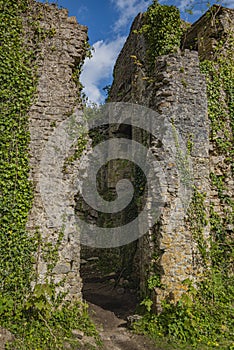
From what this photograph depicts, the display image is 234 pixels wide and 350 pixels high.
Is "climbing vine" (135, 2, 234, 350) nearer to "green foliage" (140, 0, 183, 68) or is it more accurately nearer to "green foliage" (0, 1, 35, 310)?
"green foliage" (140, 0, 183, 68)

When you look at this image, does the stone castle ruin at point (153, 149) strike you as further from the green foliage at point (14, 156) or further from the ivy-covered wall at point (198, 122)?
the green foliage at point (14, 156)

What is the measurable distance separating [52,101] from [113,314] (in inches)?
193

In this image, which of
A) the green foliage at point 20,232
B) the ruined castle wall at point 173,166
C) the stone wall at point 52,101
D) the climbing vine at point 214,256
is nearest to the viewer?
the green foliage at point 20,232

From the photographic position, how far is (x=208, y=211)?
24.8 ft

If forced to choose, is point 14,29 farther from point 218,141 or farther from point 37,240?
point 218,141

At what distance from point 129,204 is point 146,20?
571cm

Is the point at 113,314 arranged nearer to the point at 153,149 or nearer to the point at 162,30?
the point at 153,149

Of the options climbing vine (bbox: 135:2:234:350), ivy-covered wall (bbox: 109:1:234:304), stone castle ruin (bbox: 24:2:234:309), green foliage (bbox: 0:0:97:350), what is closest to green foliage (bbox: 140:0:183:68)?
ivy-covered wall (bbox: 109:1:234:304)

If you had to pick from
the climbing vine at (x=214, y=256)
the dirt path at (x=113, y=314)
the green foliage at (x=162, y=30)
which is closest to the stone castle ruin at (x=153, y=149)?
the climbing vine at (x=214, y=256)

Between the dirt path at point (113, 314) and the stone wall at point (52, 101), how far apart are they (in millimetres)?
1013

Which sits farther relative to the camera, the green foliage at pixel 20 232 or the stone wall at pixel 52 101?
the stone wall at pixel 52 101

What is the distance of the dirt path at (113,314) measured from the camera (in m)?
6.12

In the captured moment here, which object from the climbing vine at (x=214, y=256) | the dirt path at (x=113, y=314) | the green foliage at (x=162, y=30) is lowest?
the dirt path at (x=113, y=314)

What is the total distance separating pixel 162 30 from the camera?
364 inches
